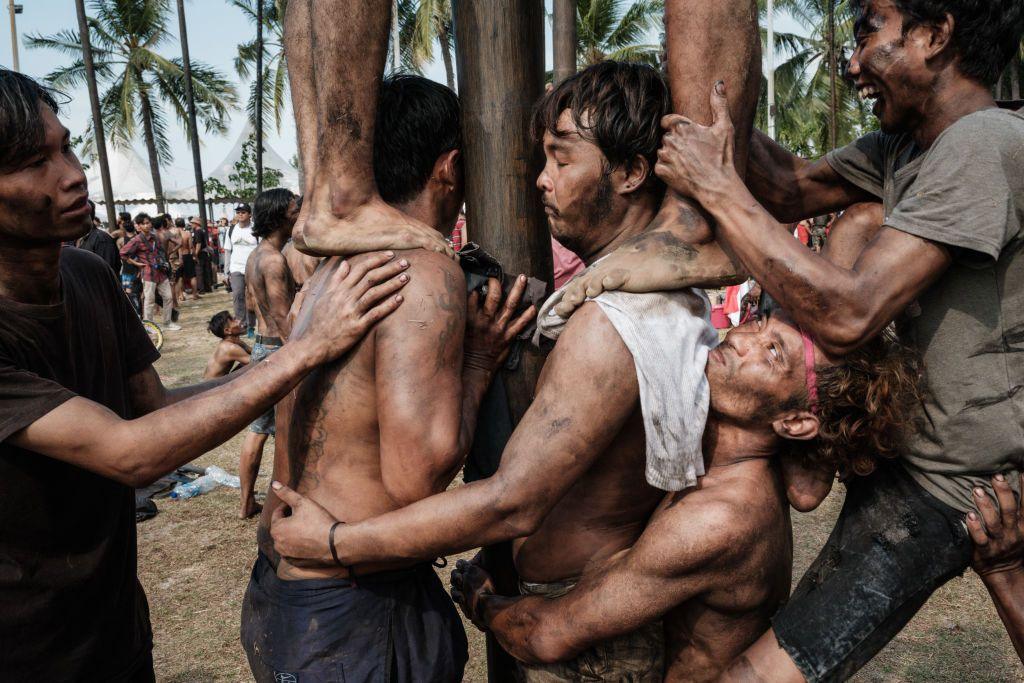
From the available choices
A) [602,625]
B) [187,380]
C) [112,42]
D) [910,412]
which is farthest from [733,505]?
[112,42]

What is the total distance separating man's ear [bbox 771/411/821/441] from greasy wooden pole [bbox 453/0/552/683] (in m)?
0.69

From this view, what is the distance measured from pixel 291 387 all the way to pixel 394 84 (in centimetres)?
95

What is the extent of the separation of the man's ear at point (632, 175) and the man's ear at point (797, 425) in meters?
0.74

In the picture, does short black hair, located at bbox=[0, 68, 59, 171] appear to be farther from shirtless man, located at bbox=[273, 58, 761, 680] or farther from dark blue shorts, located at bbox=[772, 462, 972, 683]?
dark blue shorts, located at bbox=[772, 462, 972, 683]

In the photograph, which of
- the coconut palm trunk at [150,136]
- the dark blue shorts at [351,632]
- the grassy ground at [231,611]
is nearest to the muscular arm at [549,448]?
the dark blue shorts at [351,632]

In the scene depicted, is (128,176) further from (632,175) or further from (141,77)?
(632,175)

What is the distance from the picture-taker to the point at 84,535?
2279 mm

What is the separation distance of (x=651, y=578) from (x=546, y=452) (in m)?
0.45

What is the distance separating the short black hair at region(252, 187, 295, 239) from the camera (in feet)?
23.1

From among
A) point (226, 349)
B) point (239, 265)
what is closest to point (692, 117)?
point (226, 349)

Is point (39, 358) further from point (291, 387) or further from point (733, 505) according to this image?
point (733, 505)

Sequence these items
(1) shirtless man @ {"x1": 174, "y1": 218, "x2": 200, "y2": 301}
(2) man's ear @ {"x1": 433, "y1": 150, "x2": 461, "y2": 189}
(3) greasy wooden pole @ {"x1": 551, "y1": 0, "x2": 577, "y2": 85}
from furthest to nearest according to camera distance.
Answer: (1) shirtless man @ {"x1": 174, "y1": 218, "x2": 200, "y2": 301} → (3) greasy wooden pole @ {"x1": 551, "y1": 0, "x2": 577, "y2": 85} → (2) man's ear @ {"x1": 433, "y1": 150, "x2": 461, "y2": 189}

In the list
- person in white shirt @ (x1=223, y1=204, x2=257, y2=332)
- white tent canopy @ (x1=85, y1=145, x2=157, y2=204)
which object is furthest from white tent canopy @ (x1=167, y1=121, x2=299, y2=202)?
person in white shirt @ (x1=223, y1=204, x2=257, y2=332)

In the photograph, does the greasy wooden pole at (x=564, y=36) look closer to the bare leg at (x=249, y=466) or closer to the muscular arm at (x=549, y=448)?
the bare leg at (x=249, y=466)
